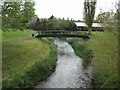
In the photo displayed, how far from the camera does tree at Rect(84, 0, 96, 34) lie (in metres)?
70.6

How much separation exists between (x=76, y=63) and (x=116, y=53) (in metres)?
19.9

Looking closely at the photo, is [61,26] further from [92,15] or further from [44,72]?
[44,72]

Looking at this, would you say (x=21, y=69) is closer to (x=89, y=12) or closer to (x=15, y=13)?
(x=15, y=13)

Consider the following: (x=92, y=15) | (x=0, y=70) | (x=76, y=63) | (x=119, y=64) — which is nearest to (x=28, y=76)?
(x=0, y=70)

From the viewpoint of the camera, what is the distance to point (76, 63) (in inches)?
1647

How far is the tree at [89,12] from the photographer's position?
7056 cm

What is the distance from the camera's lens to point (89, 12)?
70.7 metres

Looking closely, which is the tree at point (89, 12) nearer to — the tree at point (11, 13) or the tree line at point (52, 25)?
the tree line at point (52, 25)

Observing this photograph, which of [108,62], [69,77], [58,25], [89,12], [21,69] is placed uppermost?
[89,12]

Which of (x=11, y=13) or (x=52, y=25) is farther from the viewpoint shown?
(x=52, y=25)

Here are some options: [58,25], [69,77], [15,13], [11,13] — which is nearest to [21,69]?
[69,77]

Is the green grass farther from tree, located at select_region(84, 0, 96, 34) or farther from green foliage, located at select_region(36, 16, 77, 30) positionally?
green foliage, located at select_region(36, 16, 77, 30)

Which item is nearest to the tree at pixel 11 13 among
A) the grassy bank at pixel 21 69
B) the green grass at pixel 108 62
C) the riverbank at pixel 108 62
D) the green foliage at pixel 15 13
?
the green foliage at pixel 15 13

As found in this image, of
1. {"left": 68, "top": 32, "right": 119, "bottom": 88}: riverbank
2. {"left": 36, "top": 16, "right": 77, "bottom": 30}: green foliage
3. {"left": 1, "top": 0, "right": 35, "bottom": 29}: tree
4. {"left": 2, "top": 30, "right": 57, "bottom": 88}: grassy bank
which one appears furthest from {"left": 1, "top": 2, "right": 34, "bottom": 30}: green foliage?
{"left": 36, "top": 16, "right": 77, "bottom": 30}: green foliage
